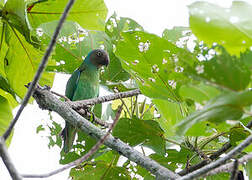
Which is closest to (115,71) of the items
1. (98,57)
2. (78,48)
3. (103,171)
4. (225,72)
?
(78,48)

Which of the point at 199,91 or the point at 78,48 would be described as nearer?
the point at 199,91

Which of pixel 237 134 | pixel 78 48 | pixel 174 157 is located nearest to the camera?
pixel 237 134

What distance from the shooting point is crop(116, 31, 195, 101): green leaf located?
206 cm

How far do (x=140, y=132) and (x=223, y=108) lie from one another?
1.05 metres

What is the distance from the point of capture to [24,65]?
2.78 m

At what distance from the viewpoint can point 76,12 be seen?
292 centimetres

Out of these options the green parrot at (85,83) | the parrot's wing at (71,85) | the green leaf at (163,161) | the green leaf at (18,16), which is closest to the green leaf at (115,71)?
the green leaf at (18,16)

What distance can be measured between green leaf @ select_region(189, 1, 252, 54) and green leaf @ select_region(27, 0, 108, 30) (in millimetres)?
1655

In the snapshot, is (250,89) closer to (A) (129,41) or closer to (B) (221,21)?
(B) (221,21)

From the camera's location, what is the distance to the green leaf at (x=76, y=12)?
2.76 meters

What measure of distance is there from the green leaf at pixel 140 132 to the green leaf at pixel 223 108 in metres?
0.92

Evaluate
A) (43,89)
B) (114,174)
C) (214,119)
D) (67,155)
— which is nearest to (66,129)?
(67,155)

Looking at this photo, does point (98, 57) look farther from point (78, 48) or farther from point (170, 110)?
point (170, 110)

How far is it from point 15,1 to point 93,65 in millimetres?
2211
